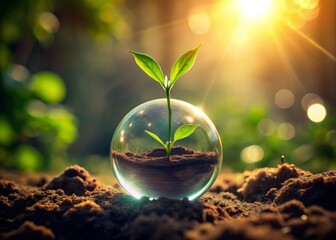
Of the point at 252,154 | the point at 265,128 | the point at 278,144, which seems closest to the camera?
the point at 252,154

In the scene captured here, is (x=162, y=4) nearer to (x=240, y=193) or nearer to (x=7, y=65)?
(x=7, y=65)

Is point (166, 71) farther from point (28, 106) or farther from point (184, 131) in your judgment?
point (184, 131)

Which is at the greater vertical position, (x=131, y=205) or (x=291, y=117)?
(x=291, y=117)

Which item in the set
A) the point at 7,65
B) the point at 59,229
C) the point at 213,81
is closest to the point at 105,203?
the point at 59,229

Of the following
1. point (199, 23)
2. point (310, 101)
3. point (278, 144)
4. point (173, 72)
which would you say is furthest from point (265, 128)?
point (199, 23)

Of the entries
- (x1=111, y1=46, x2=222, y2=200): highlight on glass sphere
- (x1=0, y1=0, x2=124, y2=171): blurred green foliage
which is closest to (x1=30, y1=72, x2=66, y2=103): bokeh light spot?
(x1=0, y1=0, x2=124, y2=171): blurred green foliage

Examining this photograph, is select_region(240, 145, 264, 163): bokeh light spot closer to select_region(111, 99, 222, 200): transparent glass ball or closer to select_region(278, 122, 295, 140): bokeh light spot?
select_region(278, 122, 295, 140): bokeh light spot
